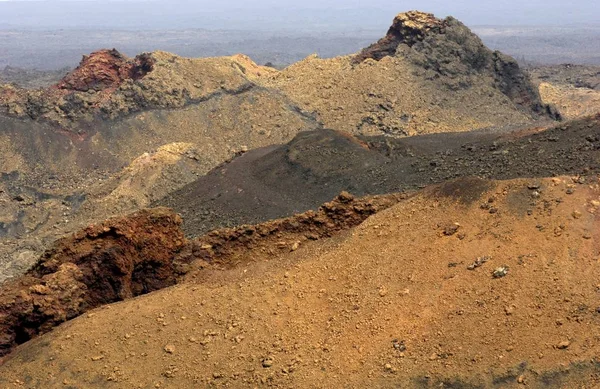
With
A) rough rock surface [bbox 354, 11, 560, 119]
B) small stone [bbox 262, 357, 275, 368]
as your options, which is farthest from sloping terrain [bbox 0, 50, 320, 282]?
small stone [bbox 262, 357, 275, 368]

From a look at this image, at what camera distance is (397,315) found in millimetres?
11031

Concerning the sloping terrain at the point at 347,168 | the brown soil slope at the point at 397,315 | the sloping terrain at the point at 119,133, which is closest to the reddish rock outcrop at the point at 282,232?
the brown soil slope at the point at 397,315

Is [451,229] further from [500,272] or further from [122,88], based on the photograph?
[122,88]

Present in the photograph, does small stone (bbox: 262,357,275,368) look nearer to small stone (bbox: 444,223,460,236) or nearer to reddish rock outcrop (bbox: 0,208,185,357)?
small stone (bbox: 444,223,460,236)

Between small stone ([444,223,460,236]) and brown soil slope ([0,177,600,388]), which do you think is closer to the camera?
brown soil slope ([0,177,600,388])

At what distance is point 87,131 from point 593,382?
34.3 meters

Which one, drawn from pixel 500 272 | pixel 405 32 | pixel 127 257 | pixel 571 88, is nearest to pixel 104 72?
pixel 405 32

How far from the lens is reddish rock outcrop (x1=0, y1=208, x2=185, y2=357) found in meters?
12.5

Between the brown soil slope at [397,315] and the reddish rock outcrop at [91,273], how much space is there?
61 centimetres

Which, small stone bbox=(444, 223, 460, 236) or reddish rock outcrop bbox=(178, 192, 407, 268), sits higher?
small stone bbox=(444, 223, 460, 236)

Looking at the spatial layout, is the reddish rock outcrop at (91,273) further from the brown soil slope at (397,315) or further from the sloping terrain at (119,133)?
the sloping terrain at (119,133)

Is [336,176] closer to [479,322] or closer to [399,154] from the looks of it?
[399,154]

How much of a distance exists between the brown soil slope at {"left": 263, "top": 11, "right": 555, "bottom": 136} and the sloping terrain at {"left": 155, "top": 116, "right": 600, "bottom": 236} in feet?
26.8

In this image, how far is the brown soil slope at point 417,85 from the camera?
4119cm
